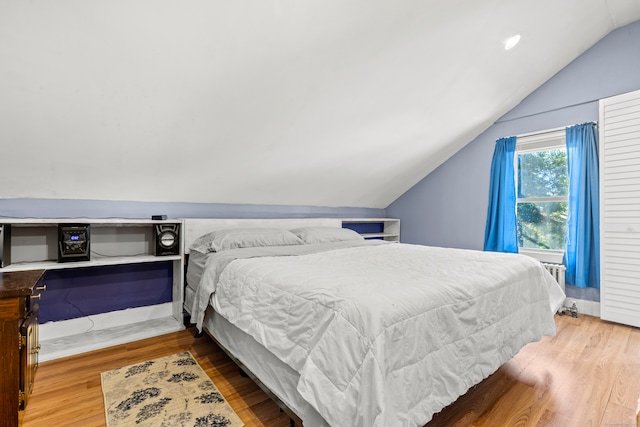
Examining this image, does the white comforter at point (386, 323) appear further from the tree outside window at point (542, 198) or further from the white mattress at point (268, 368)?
the tree outside window at point (542, 198)

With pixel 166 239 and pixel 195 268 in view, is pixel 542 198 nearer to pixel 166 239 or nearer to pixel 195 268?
pixel 195 268

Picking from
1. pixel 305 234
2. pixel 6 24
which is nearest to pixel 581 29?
pixel 305 234

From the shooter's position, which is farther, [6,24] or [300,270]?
[300,270]

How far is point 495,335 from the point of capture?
1.61 m

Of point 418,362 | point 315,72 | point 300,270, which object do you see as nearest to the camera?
point 418,362

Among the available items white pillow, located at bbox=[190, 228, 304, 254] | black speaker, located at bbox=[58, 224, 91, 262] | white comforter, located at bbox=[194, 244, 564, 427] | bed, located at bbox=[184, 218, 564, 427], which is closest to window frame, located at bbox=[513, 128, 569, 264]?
bed, located at bbox=[184, 218, 564, 427]

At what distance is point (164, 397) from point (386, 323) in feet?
4.59

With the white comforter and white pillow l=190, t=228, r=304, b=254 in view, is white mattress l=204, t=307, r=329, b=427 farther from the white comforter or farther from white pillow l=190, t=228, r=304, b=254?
white pillow l=190, t=228, r=304, b=254

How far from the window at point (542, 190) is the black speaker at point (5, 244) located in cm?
493

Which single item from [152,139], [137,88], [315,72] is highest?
[315,72]

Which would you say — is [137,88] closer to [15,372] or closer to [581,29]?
[15,372]

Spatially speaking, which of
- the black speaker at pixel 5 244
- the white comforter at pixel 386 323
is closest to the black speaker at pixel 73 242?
the black speaker at pixel 5 244

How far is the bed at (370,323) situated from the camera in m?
1.09

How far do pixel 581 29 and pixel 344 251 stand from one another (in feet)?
10.3
